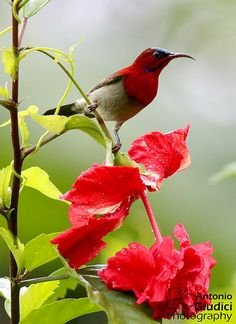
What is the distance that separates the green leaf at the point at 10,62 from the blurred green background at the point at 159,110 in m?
0.93

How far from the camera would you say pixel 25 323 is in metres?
1.07

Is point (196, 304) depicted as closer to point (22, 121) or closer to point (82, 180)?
point (82, 180)

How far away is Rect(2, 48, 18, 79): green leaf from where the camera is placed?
3.27ft

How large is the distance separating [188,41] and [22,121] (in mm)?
2513

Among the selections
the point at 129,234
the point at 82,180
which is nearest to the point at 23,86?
the point at 129,234

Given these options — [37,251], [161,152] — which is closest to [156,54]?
[161,152]

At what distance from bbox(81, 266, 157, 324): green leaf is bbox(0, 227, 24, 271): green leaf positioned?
3.6 inches

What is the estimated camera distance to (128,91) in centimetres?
171

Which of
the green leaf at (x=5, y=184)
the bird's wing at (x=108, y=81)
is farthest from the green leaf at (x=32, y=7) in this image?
the bird's wing at (x=108, y=81)

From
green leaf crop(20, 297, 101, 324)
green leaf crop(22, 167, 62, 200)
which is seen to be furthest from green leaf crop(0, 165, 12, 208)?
green leaf crop(20, 297, 101, 324)

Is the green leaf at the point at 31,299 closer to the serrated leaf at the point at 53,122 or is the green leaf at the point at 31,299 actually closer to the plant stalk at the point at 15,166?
the plant stalk at the point at 15,166

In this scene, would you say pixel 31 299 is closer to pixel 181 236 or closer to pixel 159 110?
pixel 181 236

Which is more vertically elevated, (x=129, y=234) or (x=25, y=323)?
(x=25, y=323)

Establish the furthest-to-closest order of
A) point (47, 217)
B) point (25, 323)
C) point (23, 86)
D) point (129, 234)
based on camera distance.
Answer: point (23, 86)
point (47, 217)
point (129, 234)
point (25, 323)
